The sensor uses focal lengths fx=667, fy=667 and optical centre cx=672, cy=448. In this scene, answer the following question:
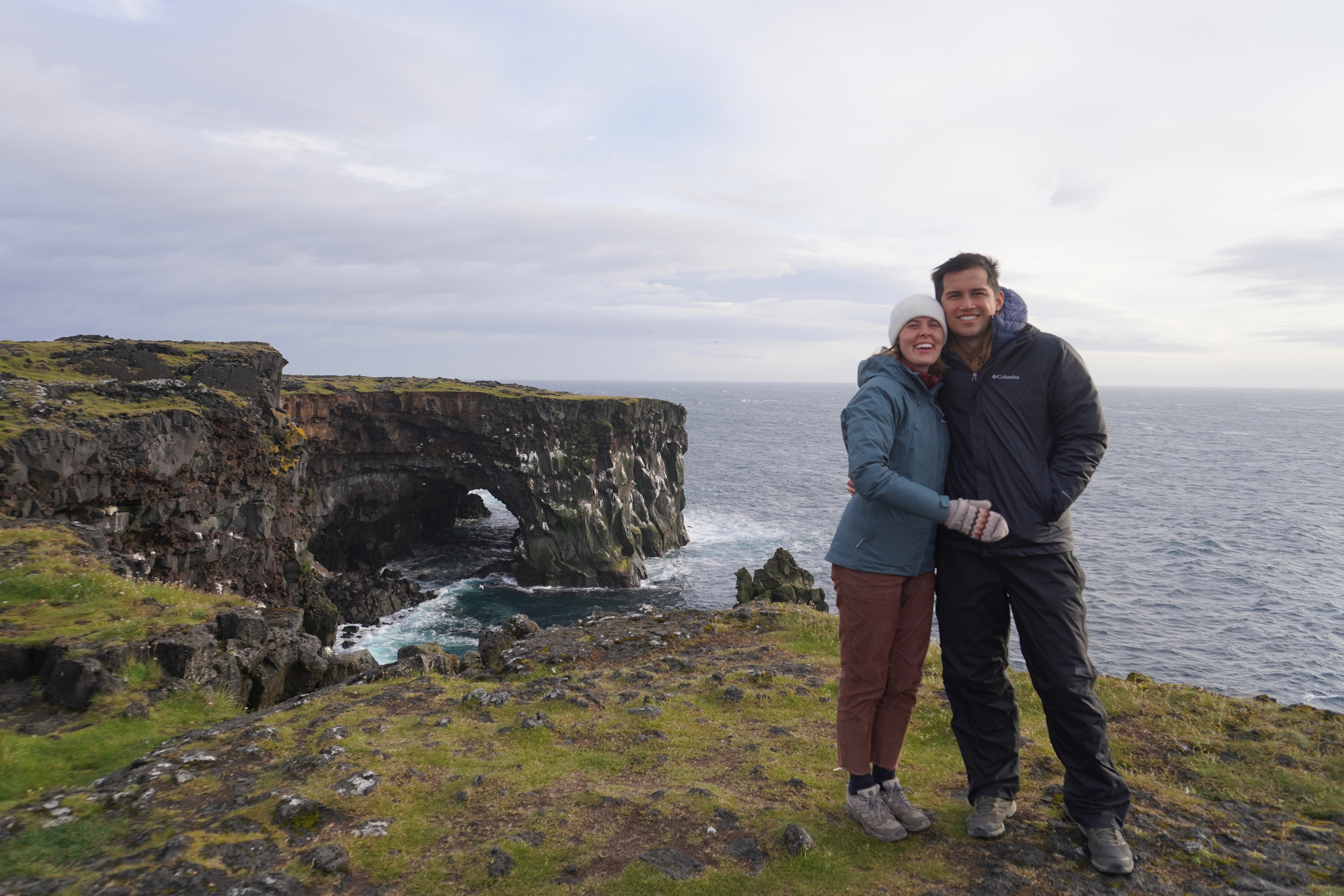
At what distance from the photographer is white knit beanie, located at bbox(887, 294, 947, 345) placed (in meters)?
6.15

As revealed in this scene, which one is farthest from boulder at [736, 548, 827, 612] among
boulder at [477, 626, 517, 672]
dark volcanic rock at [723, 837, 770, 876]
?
dark volcanic rock at [723, 837, 770, 876]

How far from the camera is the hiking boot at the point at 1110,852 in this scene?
5535 mm

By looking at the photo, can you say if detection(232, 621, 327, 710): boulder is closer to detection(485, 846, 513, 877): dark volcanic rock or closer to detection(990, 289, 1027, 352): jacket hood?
detection(485, 846, 513, 877): dark volcanic rock

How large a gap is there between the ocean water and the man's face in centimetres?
3172

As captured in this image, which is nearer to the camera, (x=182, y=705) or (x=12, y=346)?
(x=182, y=705)

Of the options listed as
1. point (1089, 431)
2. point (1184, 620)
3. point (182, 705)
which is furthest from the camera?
point (1184, 620)

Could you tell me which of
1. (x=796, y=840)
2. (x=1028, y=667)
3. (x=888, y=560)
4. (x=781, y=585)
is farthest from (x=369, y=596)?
(x=1028, y=667)

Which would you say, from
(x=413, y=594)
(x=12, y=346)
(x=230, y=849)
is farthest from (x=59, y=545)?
(x=413, y=594)

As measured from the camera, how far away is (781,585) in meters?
37.0

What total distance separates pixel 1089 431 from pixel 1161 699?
24.6ft

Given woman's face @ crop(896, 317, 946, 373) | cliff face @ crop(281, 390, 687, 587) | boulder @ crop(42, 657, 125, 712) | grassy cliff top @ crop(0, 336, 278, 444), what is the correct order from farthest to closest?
cliff face @ crop(281, 390, 687, 587) < grassy cliff top @ crop(0, 336, 278, 444) < boulder @ crop(42, 657, 125, 712) < woman's face @ crop(896, 317, 946, 373)

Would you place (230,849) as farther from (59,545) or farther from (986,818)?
(59,545)

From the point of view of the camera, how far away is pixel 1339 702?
2994 centimetres

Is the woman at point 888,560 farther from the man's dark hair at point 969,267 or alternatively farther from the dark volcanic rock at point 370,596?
the dark volcanic rock at point 370,596
